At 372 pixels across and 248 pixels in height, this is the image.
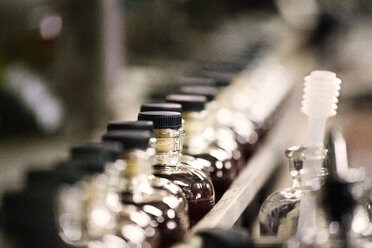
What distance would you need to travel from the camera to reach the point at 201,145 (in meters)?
1.61

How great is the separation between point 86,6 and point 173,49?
2.20m

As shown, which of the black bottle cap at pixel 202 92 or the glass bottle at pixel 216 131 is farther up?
the black bottle cap at pixel 202 92

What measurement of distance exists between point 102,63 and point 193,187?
235cm

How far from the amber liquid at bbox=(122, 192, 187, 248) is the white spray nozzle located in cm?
27

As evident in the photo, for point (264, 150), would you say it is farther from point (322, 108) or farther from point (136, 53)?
point (136, 53)

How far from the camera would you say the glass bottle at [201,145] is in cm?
159

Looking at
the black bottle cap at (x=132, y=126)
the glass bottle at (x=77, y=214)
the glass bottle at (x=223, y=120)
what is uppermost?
the glass bottle at (x=223, y=120)

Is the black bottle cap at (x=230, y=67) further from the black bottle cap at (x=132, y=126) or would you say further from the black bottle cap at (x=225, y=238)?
the black bottle cap at (x=225, y=238)

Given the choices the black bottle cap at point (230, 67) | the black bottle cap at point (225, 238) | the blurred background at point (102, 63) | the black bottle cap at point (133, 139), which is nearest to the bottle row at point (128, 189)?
the black bottle cap at point (133, 139)

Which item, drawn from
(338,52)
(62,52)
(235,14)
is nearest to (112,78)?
(62,52)

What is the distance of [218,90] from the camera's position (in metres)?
2.24

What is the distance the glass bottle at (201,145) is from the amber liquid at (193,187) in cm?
18

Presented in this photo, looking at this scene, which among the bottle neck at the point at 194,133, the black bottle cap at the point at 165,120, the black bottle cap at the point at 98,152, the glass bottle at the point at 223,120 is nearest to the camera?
the black bottle cap at the point at 98,152

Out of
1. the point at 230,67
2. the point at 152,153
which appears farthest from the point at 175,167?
the point at 230,67
